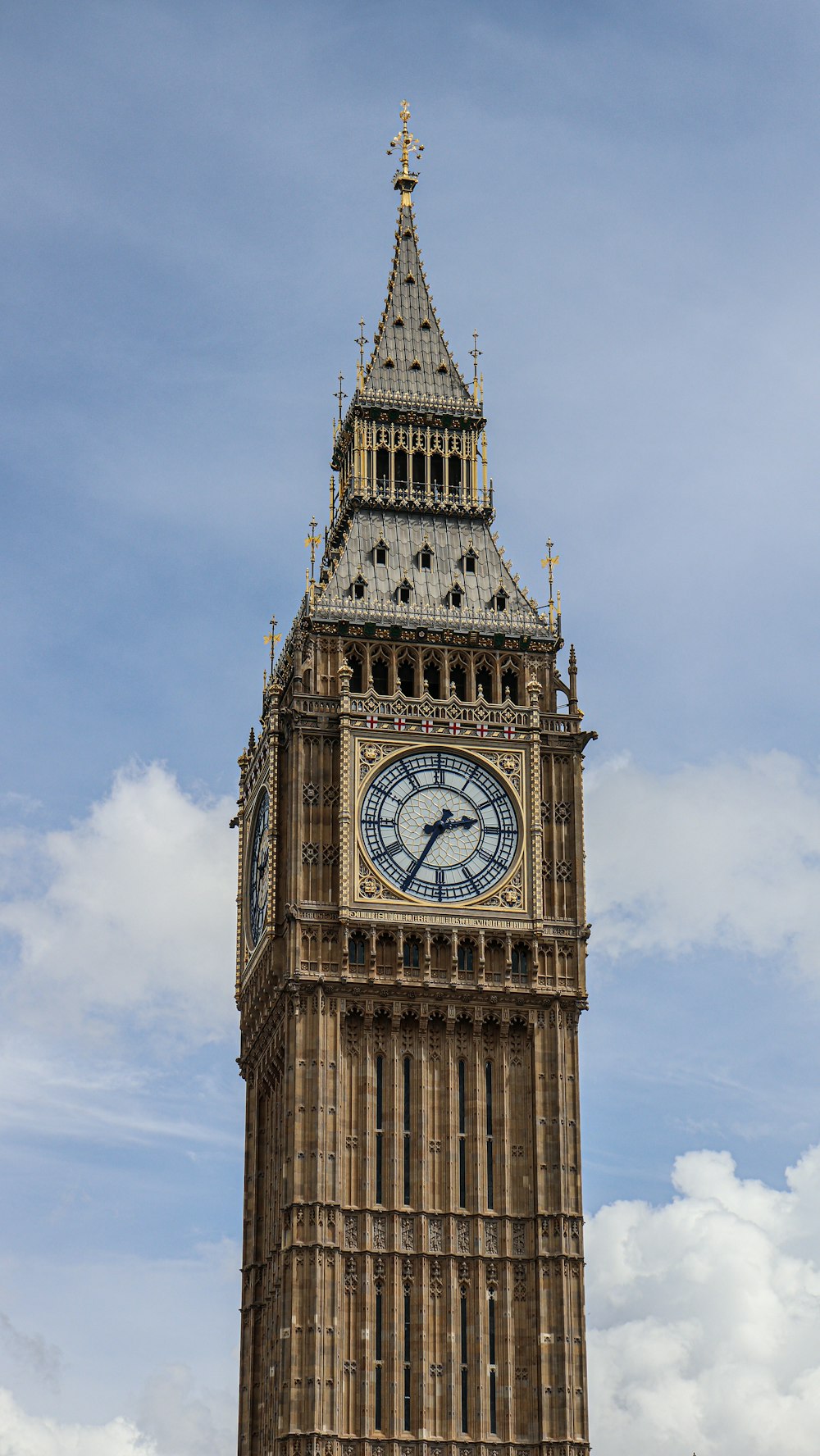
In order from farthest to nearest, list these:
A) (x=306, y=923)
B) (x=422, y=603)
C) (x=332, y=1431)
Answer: (x=422, y=603), (x=306, y=923), (x=332, y=1431)

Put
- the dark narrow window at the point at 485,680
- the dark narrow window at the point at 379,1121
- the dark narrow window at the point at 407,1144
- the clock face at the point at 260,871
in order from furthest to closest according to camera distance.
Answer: the dark narrow window at the point at 485,680 → the clock face at the point at 260,871 → the dark narrow window at the point at 407,1144 → the dark narrow window at the point at 379,1121

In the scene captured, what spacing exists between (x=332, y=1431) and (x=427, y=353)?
117 ft

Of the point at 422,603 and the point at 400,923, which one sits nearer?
the point at 400,923

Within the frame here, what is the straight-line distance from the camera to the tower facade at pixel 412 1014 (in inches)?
3290

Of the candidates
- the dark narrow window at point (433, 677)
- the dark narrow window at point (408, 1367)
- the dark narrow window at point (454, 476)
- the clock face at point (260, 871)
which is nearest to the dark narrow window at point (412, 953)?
the clock face at point (260, 871)

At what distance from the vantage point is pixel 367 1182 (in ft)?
279

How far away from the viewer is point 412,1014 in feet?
287

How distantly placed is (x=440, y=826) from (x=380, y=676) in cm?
570

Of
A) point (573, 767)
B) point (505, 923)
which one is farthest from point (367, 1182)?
point (573, 767)

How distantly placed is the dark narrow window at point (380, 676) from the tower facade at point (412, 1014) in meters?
0.12

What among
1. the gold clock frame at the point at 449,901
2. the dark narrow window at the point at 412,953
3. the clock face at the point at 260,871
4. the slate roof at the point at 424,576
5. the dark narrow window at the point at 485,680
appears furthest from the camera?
the slate roof at the point at 424,576

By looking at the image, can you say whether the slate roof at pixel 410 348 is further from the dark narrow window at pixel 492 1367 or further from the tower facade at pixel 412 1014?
the dark narrow window at pixel 492 1367

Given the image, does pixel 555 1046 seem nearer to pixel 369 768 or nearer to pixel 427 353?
pixel 369 768

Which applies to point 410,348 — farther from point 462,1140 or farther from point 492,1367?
point 492,1367
